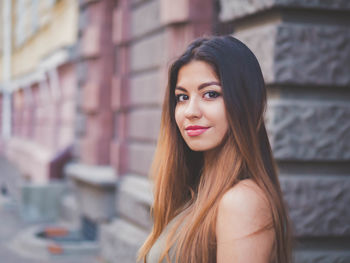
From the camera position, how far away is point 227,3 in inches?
149

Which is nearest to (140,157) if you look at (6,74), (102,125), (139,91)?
(139,91)

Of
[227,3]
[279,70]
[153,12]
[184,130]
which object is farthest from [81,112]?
[184,130]

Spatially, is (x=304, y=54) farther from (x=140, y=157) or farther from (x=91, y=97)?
(x=91, y=97)

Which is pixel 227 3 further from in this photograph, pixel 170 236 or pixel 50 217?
pixel 50 217

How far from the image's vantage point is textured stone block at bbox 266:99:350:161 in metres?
3.28

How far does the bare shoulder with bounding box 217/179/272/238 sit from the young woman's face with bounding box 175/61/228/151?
0.79 feet

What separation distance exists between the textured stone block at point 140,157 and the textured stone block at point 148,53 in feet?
2.97

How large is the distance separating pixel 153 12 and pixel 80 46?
3.16 meters

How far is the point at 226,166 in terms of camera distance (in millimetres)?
1758


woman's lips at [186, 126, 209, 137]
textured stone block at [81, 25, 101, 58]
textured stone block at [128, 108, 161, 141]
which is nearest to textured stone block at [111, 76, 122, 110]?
textured stone block at [128, 108, 161, 141]

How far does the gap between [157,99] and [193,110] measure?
3.77 m

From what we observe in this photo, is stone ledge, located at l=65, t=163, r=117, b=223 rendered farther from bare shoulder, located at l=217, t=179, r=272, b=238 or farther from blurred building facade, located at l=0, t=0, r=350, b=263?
bare shoulder, located at l=217, t=179, r=272, b=238

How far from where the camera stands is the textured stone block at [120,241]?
18.2 ft

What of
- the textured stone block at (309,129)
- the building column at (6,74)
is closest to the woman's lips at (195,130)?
the textured stone block at (309,129)
